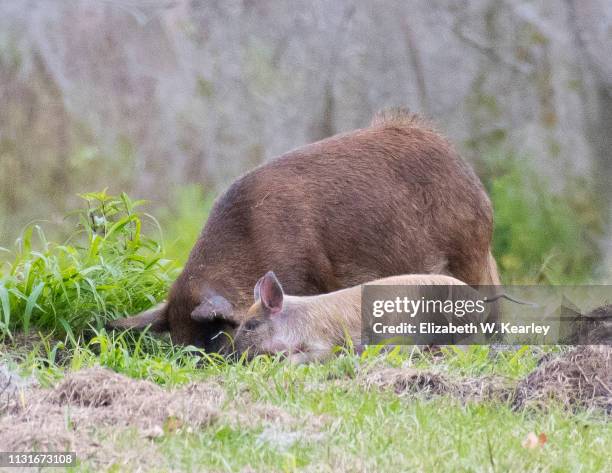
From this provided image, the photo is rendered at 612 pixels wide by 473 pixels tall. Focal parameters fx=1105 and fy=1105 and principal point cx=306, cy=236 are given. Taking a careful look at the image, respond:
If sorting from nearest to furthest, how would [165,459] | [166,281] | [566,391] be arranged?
[165,459]
[566,391]
[166,281]

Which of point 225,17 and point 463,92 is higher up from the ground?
point 225,17

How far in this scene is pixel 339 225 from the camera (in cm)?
736

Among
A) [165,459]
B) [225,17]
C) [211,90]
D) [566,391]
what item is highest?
[225,17]

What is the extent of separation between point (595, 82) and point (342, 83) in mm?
2565

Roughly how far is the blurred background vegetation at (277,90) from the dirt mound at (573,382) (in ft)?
20.0

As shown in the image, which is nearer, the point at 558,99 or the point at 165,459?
the point at 165,459

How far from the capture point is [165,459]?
3818 mm

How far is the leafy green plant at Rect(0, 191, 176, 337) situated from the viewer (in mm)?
6879

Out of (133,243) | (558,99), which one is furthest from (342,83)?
(133,243)

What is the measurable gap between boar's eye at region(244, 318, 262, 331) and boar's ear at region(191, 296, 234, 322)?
0.68 ft

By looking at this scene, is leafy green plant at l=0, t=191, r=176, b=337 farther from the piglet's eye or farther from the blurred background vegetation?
the blurred background vegetation

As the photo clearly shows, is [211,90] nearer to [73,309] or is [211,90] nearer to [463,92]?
[463,92]
